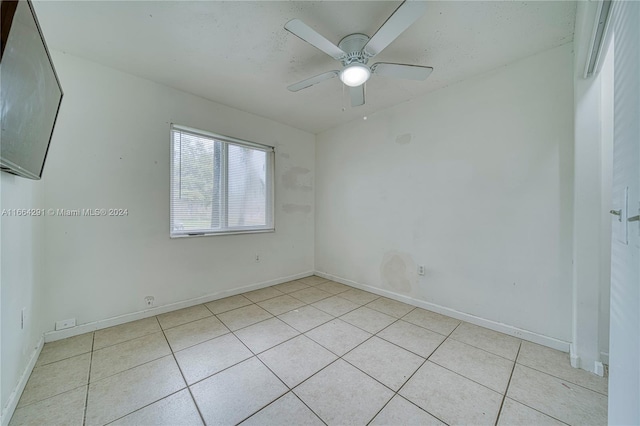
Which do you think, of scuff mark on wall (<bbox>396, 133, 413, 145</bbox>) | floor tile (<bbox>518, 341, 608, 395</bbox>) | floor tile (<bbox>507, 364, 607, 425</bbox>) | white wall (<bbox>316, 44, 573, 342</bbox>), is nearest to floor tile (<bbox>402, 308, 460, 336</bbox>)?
white wall (<bbox>316, 44, 573, 342</bbox>)

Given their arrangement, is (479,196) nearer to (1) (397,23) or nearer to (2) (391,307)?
(2) (391,307)

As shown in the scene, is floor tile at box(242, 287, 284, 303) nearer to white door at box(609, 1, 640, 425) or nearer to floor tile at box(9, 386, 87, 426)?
floor tile at box(9, 386, 87, 426)

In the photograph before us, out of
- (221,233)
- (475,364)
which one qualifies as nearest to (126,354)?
(221,233)

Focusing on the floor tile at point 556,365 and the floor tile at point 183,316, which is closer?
the floor tile at point 556,365

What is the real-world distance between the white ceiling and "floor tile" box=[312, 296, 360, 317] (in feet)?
8.65

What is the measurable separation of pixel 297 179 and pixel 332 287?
1902 millimetres

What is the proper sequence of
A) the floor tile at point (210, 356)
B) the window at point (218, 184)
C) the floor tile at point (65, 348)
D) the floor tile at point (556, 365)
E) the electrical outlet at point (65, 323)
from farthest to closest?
the window at point (218, 184) → the electrical outlet at point (65, 323) → the floor tile at point (65, 348) → the floor tile at point (210, 356) → the floor tile at point (556, 365)

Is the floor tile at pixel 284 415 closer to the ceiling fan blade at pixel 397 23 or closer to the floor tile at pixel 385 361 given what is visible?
the floor tile at pixel 385 361

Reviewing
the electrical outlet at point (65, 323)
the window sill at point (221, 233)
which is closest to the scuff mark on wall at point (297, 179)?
the window sill at point (221, 233)

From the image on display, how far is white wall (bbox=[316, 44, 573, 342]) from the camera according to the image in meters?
2.04

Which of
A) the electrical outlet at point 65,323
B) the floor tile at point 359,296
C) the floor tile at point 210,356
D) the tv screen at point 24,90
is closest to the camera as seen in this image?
the tv screen at point 24,90

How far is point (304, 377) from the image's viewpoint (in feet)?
5.41

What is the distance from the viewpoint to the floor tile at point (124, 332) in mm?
2076

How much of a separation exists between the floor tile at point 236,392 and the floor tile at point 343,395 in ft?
0.68
